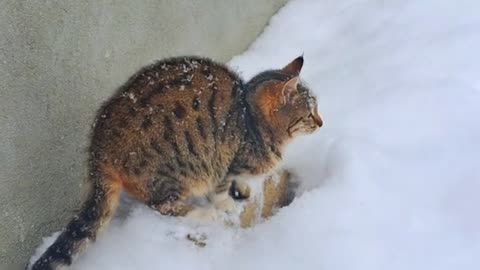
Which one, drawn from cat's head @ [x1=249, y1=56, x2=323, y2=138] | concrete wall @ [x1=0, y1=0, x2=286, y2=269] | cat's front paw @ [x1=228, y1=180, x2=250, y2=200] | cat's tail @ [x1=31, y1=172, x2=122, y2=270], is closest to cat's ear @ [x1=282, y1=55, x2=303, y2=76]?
cat's head @ [x1=249, y1=56, x2=323, y2=138]

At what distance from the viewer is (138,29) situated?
3203 millimetres

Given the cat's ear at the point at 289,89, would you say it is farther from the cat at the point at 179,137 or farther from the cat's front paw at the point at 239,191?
the cat's front paw at the point at 239,191

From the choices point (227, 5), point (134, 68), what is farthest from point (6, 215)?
point (227, 5)

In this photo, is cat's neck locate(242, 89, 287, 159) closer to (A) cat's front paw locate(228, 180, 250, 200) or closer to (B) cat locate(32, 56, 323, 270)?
(B) cat locate(32, 56, 323, 270)

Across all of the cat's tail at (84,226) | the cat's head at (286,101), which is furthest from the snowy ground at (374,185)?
the cat's head at (286,101)

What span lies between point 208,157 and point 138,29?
0.77 metres

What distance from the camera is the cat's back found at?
260 cm

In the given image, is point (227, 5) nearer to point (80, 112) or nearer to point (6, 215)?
point (80, 112)

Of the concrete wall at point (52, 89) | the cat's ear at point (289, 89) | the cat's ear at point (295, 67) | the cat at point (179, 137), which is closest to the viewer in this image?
the concrete wall at point (52, 89)

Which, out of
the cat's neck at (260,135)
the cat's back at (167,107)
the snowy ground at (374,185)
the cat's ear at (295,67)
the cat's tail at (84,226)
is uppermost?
the cat's back at (167,107)

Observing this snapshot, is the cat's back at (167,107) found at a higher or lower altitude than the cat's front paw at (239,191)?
higher

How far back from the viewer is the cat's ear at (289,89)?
2.83 metres

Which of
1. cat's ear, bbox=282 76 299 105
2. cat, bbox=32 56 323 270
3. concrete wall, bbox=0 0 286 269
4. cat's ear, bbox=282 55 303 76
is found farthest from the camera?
cat's ear, bbox=282 55 303 76

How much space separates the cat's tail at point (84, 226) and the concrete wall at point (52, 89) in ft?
0.53
